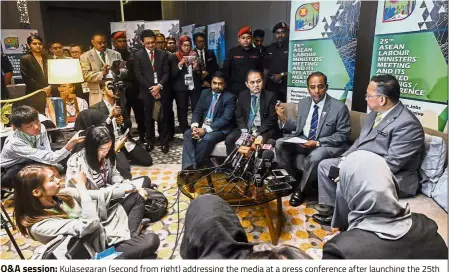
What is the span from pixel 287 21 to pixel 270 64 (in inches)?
28.5

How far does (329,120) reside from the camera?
2.55 m

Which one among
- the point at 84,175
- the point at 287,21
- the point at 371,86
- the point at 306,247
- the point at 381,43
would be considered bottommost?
the point at 306,247

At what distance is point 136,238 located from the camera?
181 centimetres

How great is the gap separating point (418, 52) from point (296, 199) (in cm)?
147

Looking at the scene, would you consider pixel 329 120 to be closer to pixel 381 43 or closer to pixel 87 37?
pixel 381 43

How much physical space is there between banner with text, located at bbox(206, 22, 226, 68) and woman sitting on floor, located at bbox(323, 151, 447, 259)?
4.26 metres

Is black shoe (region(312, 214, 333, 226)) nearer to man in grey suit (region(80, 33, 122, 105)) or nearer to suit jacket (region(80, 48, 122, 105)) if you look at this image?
suit jacket (region(80, 48, 122, 105))

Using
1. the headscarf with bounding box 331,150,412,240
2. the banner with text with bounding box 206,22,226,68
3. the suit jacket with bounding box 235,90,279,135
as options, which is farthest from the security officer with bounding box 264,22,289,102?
the headscarf with bounding box 331,150,412,240

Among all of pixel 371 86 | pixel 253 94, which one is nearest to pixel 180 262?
pixel 371 86

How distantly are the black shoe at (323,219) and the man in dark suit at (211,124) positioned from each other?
1.21 metres

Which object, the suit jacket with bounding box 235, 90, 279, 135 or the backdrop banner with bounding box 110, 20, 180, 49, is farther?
the backdrop banner with bounding box 110, 20, 180, 49

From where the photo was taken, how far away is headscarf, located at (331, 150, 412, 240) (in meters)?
1.22

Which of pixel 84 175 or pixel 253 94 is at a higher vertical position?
pixel 253 94

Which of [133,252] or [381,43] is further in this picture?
[381,43]
